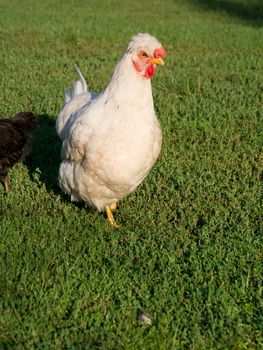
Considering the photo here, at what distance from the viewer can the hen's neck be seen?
516 cm

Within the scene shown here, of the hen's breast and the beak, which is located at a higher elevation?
the beak

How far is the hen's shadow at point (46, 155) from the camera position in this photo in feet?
→ 22.9

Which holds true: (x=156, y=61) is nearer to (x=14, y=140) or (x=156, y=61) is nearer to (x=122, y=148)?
(x=122, y=148)

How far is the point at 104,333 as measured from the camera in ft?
13.3

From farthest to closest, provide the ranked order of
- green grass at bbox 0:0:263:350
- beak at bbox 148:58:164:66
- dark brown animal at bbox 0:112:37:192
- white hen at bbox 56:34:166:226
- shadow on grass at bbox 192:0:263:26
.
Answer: shadow on grass at bbox 192:0:263:26, dark brown animal at bbox 0:112:37:192, white hen at bbox 56:34:166:226, beak at bbox 148:58:164:66, green grass at bbox 0:0:263:350

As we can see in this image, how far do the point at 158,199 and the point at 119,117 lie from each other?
4.99 feet

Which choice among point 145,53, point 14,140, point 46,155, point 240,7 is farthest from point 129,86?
point 240,7

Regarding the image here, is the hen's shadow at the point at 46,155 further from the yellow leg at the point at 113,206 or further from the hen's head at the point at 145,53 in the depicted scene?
the hen's head at the point at 145,53

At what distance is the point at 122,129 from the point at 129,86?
383 millimetres

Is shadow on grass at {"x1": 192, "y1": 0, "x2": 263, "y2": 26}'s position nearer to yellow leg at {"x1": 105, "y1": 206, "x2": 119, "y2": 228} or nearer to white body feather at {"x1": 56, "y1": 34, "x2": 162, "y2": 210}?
yellow leg at {"x1": 105, "y1": 206, "x2": 119, "y2": 228}

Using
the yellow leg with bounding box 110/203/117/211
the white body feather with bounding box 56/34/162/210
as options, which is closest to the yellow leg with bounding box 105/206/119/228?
the yellow leg with bounding box 110/203/117/211

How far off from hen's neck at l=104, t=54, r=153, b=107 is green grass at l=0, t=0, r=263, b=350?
1.25m

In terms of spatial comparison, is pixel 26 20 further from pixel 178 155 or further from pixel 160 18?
pixel 178 155

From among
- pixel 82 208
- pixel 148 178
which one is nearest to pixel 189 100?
pixel 148 178
